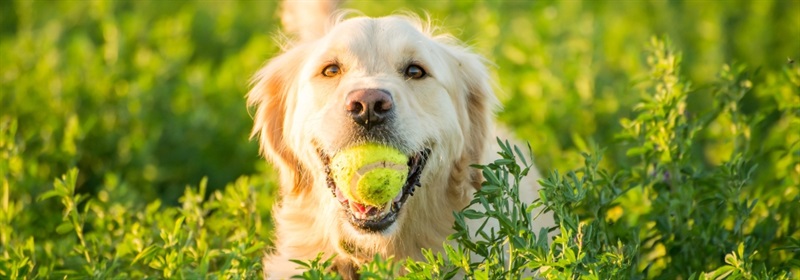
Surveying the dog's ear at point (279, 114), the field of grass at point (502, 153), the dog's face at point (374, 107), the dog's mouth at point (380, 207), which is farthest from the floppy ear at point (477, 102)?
the dog's ear at point (279, 114)

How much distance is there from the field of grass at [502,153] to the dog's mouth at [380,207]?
0.29 m

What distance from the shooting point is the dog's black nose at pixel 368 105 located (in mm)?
4354

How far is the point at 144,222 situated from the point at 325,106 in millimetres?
1328

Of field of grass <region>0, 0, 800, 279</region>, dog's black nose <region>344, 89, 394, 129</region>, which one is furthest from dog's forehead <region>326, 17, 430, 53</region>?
field of grass <region>0, 0, 800, 279</region>

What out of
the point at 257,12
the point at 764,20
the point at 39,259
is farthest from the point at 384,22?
the point at 257,12

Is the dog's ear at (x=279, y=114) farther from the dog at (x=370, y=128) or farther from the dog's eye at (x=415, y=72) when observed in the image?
the dog's eye at (x=415, y=72)

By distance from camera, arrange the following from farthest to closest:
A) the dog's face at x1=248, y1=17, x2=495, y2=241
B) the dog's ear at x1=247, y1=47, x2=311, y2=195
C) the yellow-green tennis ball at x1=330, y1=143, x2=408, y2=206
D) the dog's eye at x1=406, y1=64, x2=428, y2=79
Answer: the dog's ear at x1=247, y1=47, x2=311, y2=195 < the dog's eye at x1=406, y1=64, x2=428, y2=79 < the dog's face at x1=248, y1=17, x2=495, y2=241 < the yellow-green tennis ball at x1=330, y1=143, x2=408, y2=206

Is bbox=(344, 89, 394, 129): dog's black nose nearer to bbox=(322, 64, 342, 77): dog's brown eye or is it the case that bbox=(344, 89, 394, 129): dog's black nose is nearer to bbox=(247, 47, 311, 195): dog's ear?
bbox=(322, 64, 342, 77): dog's brown eye

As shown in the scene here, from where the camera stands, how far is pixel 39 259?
201 inches

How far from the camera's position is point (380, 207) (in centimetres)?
448

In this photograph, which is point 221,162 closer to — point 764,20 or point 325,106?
point 325,106

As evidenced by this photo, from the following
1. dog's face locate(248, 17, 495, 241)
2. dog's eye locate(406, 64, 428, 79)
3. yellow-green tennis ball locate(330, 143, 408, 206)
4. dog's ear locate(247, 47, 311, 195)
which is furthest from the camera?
dog's ear locate(247, 47, 311, 195)

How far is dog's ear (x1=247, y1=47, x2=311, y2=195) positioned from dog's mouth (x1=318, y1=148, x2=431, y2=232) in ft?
1.46

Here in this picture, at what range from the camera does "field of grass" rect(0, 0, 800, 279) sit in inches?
175
